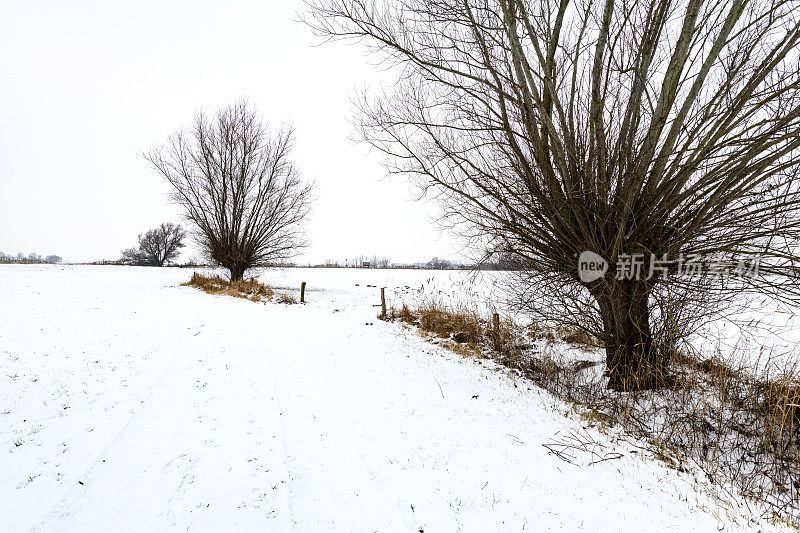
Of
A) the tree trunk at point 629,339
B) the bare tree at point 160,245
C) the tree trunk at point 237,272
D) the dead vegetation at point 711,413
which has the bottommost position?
the dead vegetation at point 711,413

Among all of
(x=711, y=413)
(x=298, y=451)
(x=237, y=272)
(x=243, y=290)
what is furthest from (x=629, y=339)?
(x=237, y=272)

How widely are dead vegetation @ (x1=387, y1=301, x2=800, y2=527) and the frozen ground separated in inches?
18.4

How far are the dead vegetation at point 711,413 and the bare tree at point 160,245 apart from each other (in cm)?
5996

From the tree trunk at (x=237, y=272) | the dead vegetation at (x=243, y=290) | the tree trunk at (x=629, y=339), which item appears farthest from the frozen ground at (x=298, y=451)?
the tree trunk at (x=237, y=272)

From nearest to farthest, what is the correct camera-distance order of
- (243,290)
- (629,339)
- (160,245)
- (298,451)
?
1. (298,451)
2. (629,339)
3. (243,290)
4. (160,245)

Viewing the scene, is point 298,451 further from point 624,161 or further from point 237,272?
point 237,272

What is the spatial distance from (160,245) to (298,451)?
62.0 metres

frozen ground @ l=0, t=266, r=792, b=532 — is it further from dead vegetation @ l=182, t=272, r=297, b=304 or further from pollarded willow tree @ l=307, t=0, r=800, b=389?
dead vegetation @ l=182, t=272, r=297, b=304

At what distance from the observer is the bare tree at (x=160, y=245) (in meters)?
52.2

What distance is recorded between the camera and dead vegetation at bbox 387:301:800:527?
327cm

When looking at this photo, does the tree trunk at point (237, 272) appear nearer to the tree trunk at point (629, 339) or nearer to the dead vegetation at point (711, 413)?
the dead vegetation at point (711, 413)

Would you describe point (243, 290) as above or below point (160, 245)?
below

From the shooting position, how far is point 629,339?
4977 millimetres

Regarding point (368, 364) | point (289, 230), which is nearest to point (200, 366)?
point (368, 364)
